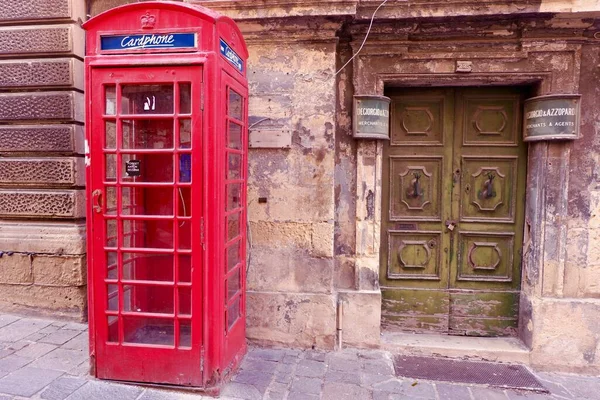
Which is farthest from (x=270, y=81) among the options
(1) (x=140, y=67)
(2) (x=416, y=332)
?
(2) (x=416, y=332)

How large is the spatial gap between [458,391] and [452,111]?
2.81m

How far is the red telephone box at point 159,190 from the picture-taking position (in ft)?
9.77

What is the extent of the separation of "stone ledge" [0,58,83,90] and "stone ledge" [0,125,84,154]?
0.48 meters

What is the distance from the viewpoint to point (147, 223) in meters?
3.21

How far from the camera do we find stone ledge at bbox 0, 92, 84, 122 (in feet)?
14.6

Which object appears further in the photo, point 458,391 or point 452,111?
point 452,111

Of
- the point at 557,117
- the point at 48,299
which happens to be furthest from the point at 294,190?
the point at 48,299

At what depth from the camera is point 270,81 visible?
4.06 m

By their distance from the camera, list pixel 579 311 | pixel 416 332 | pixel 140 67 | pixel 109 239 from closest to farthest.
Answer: pixel 140 67 < pixel 109 239 < pixel 579 311 < pixel 416 332

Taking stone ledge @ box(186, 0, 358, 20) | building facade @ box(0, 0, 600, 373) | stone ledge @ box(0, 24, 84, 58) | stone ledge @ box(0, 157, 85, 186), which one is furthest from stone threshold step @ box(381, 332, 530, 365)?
stone ledge @ box(0, 24, 84, 58)

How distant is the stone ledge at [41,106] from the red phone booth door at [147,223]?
A: 1720 mm

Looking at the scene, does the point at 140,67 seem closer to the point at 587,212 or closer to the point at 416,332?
the point at 416,332

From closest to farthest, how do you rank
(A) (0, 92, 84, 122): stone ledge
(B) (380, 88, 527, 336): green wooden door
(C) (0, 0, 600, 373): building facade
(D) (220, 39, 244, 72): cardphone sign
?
(D) (220, 39, 244, 72): cardphone sign, (C) (0, 0, 600, 373): building facade, (B) (380, 88, 527, 336): green wooden door, (A) (0, 92, 84, 122): stone ledge

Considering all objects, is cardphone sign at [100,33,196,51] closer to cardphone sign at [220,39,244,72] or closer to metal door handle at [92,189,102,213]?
cardphone sign at [220,39,244,72]
